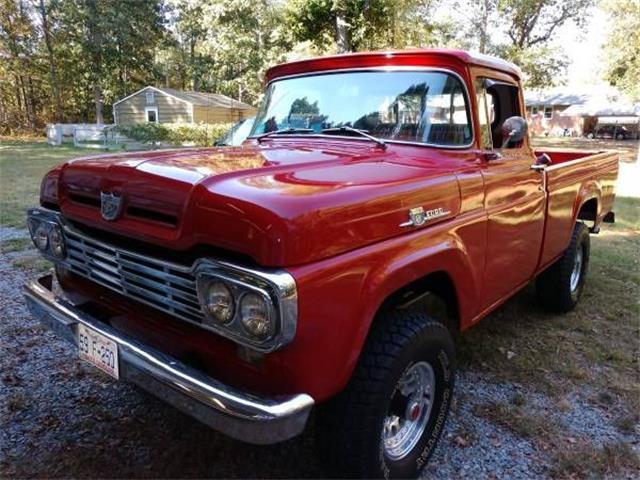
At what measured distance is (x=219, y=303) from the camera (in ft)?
6.18

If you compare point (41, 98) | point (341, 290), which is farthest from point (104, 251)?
point (41, 98)

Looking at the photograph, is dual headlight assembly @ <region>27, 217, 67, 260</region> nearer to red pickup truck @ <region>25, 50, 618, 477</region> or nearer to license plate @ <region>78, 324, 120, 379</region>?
red pickup truck @ <region>25, 50, 618, 477</region>

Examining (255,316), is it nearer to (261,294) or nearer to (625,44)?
(261,294)

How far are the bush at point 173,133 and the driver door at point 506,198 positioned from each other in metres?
21.9

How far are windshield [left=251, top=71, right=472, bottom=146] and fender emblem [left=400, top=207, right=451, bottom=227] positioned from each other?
0.66m

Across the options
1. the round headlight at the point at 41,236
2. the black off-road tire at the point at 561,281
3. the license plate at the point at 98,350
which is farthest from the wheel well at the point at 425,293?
the black off-road tire at the point at 561,281

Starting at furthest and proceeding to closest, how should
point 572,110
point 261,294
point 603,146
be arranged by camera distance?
1. point 572,110
2. point 603,146
3. point 261,294

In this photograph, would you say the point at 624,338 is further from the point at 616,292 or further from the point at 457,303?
the point at 457,303

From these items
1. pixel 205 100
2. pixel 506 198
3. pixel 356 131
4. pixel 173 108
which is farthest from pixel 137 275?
pixel 205 100

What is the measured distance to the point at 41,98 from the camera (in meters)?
36.7

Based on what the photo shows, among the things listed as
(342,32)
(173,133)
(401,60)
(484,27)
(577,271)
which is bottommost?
(577,271)

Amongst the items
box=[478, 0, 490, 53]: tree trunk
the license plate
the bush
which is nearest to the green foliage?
box=[478, 0, 490, 53]: tree trunk

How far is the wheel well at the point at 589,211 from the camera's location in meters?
4.88

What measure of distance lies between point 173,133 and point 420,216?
79.5 ft
